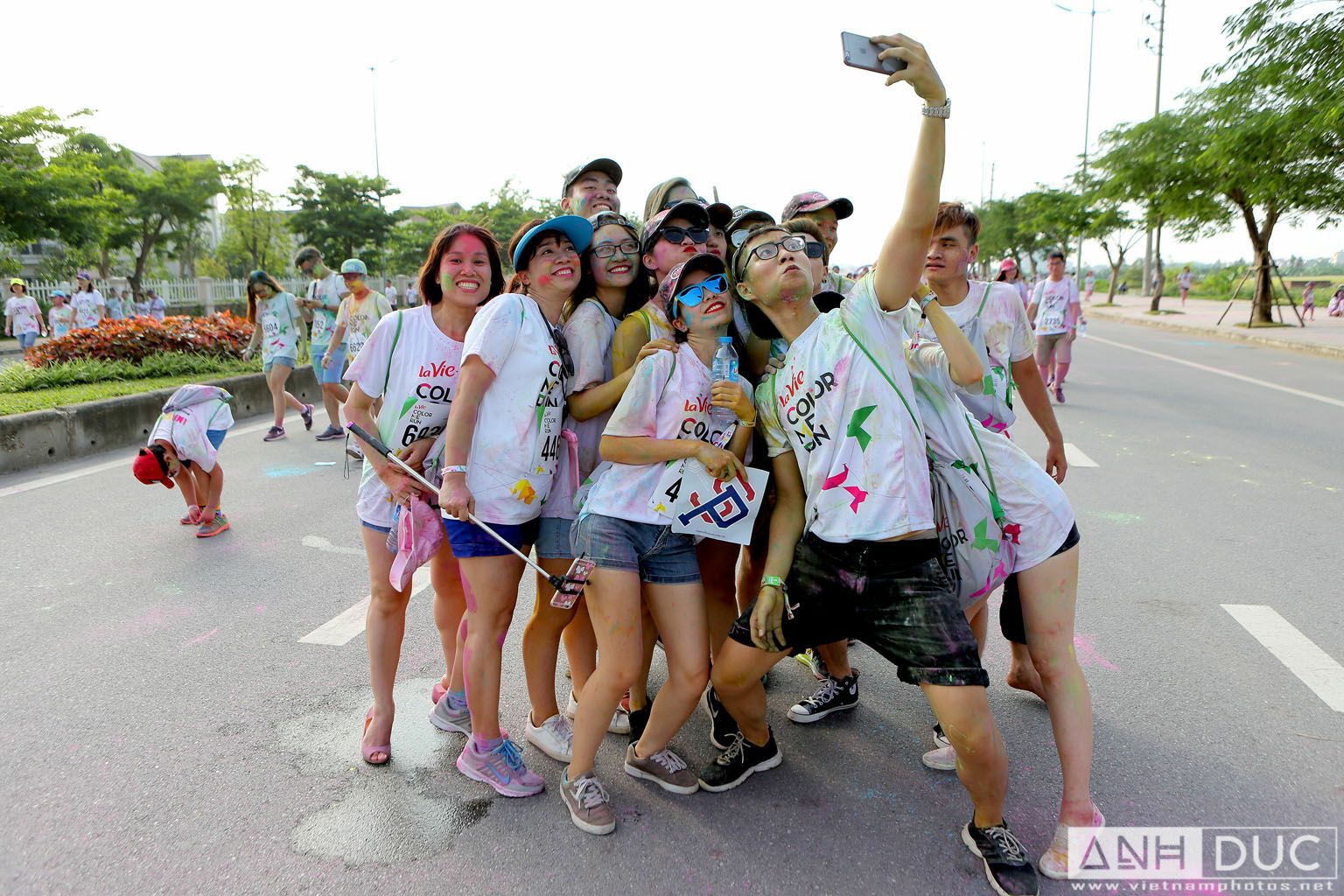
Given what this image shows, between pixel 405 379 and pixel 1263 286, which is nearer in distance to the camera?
pixel 405 379

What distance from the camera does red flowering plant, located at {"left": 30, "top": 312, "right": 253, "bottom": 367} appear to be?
11750 millimetres

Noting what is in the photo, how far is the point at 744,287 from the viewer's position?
2736mm

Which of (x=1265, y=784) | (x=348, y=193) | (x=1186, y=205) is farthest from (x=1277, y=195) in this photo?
(x=348, y=193)

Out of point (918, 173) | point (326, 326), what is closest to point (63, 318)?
point (326, 326)

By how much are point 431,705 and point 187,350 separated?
10952 mm

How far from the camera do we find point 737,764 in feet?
9.54

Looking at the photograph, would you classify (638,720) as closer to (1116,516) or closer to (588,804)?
(588,804)

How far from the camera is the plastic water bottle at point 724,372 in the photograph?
2.75 meters

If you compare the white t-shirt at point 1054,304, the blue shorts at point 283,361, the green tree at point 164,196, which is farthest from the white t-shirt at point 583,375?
the green tree at point 164,196

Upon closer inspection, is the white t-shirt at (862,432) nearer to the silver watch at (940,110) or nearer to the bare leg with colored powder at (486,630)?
the silver watch at (940,110)

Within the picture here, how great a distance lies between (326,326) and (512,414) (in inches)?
313

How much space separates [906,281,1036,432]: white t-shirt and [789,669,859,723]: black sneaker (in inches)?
43.6

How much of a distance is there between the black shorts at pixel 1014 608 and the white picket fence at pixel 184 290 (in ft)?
84.4

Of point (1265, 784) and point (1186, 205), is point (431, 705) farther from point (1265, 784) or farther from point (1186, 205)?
point (1186, 205)
